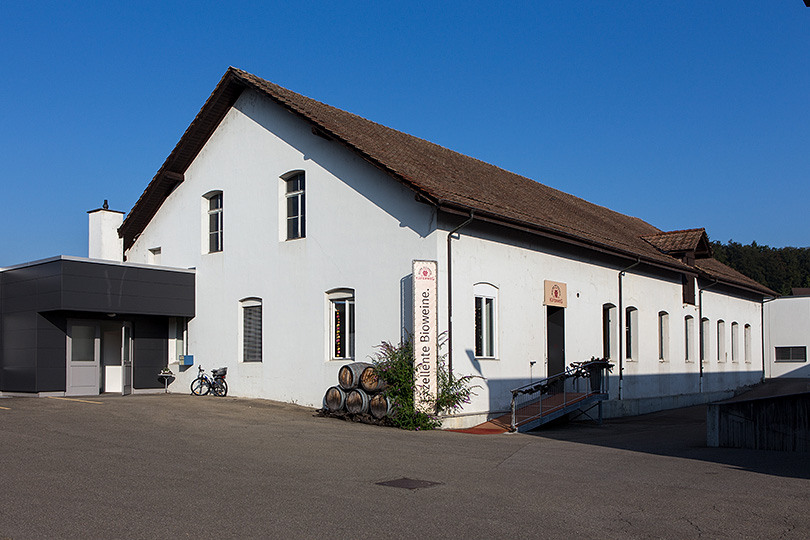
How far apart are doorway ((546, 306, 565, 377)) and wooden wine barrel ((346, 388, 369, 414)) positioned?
647cm

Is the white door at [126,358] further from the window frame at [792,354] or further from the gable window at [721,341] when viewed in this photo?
the window frame at [792,354]

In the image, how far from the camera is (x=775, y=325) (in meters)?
39.2

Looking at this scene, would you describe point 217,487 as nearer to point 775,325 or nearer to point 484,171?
point 484,171

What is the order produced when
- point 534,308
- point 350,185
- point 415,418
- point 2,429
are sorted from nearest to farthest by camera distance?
point 2,429 < point 415,418 < point 350,185 < point 534,308

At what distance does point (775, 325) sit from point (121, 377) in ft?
103

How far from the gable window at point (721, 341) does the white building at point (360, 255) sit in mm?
6195

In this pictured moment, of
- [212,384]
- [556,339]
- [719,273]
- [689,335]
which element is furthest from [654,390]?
[212,384]

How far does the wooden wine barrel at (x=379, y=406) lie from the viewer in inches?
615

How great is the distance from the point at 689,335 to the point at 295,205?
54.1ft

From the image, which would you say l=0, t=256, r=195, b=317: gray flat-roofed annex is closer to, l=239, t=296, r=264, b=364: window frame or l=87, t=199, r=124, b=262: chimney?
l=239, t=296, r=264, b=364: window frame

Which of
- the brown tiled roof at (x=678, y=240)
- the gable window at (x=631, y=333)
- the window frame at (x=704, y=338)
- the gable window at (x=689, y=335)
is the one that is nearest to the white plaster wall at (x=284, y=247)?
the gable window at (x=631, y=333)

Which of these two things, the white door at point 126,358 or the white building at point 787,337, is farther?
the white building at point 787,337

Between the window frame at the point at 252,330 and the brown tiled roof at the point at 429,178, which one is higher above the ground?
the brown tiled roof at the point at 429,178

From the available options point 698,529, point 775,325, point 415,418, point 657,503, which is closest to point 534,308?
point 415,418
